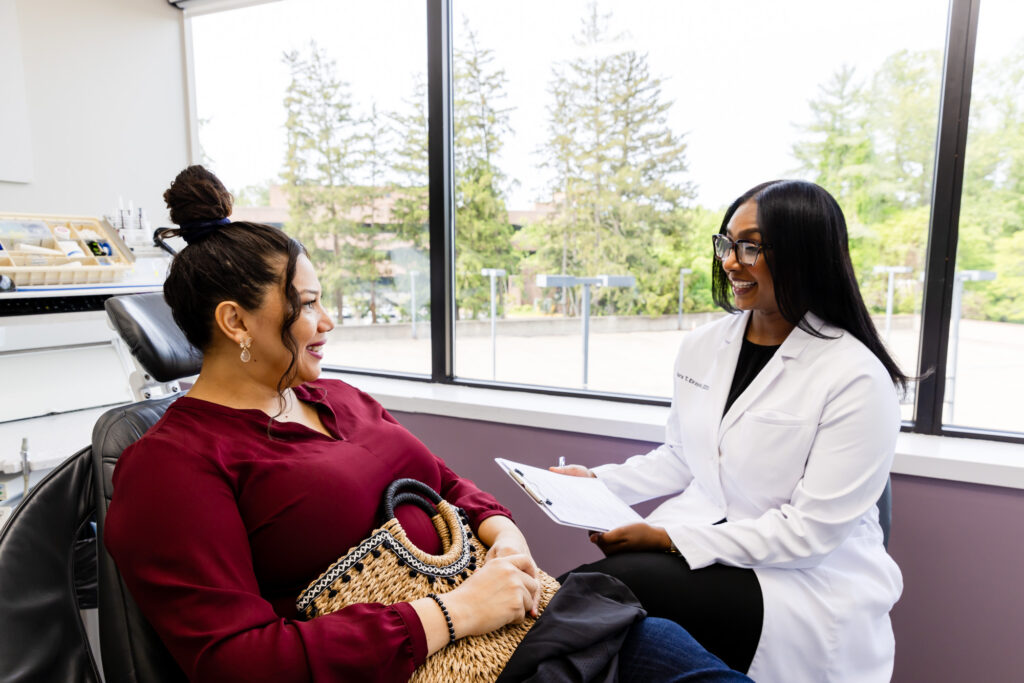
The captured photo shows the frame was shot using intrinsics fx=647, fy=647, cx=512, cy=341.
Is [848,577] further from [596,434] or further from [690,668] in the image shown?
[596,434]

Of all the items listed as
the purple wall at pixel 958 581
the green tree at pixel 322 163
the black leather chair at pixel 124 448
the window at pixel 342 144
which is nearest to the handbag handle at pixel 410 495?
the black leather chair at pixel 124 448

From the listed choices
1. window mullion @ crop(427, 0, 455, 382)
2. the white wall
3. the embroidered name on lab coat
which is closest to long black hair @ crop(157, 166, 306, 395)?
the embroidered name on lab coat

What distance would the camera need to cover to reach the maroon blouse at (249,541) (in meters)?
0.79

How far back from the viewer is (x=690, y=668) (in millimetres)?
911

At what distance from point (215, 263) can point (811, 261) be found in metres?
1.07

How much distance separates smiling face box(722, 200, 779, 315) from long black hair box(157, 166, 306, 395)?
2.83 ft

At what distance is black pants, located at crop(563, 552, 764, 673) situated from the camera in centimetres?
115

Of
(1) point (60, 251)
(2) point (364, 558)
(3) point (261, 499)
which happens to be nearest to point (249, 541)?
(3) point (261, 499)

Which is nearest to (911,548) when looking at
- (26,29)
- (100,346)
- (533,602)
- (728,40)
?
(533,602)

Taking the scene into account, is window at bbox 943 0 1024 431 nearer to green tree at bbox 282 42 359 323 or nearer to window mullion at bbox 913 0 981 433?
window mullion at bbox 913 0 981 433

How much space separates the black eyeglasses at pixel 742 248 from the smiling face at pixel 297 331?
0.82m

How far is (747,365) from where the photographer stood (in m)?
1.42

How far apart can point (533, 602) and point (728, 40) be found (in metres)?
1.77

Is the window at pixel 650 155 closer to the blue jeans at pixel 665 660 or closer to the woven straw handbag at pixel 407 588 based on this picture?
the blue jeans at pixel 665 660
